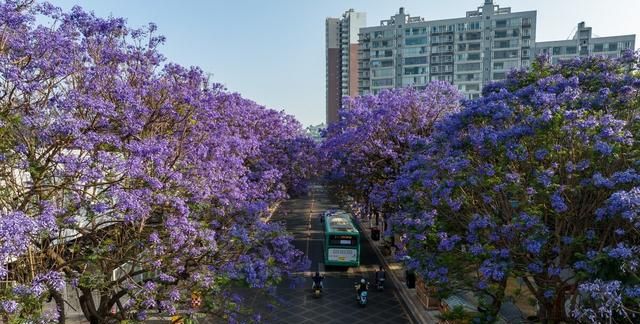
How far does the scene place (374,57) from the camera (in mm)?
82688

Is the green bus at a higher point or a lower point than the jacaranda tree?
lower

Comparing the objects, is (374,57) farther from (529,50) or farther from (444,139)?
(444,139)

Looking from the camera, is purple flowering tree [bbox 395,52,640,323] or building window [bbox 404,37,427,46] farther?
building window [bbox 404,37,427,46]

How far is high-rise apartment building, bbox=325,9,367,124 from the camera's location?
426 ft

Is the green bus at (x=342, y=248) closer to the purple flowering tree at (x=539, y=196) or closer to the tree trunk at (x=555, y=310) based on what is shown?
the purple flowering tree at (x=539, y=196)

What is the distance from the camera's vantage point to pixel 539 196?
1000 cm

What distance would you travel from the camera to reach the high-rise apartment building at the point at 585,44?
7500 centimetres

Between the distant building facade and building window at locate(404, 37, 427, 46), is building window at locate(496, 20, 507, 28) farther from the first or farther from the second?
building window at locate(404, 37, 427, 46)

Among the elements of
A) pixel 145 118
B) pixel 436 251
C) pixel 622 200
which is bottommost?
pixel 436 251

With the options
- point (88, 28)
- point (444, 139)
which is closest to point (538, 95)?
point (444, 139)

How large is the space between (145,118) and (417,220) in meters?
7.59

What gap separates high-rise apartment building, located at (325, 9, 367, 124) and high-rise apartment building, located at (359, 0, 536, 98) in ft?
143

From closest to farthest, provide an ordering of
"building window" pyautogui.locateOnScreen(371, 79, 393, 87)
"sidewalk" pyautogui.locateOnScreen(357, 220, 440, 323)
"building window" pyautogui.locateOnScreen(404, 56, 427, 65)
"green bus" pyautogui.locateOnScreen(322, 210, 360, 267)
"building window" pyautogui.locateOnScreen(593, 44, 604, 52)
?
"sidewalk" pyautogui.locateOnScreen(357, 220, 440, 323), "green bus" pyautogui.locateOnScreen(322, 210, 360, 267), "building window" pyautogui.locateOnScreen(593, 44, 604, 52), "building window" pyautogui.locateOnScreen(404, 56, 427, 65), "building window" pyautogui.locateOnScreen(371, 79, 393, 87)

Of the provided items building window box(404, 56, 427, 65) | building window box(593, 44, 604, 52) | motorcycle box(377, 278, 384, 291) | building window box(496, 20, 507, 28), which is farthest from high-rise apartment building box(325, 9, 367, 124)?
motorcycle box(377, 278, 384, 291)
